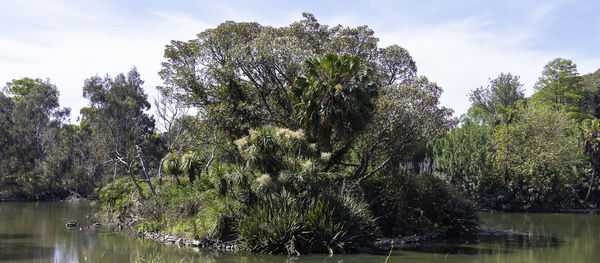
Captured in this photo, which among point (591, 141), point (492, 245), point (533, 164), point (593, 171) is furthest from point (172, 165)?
point (593, 171)

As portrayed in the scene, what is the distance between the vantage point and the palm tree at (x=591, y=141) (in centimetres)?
4066

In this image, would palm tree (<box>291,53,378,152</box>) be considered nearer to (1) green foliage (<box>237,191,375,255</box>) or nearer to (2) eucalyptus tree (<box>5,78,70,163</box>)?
(1) green foliage (<box>237,191,375,255</box>)

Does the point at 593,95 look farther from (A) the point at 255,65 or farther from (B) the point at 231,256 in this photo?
(B) the point at 231,256

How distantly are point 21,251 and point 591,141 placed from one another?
41394 millimetres

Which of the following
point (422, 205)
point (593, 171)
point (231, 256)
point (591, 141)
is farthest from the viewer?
Answer: point (593, 171)

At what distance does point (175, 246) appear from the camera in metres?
19.2

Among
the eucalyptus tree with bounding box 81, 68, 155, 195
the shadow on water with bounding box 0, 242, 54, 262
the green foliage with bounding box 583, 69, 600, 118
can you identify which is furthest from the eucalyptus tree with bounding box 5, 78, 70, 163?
the green foliage with bounding box 583, 69, 600, 118

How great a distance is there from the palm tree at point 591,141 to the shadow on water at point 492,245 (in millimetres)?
21524

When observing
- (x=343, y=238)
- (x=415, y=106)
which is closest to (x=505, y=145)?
(x=415, y=106)

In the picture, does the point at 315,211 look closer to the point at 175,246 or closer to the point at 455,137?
the point at 175,246

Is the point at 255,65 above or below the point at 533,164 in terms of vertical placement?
above

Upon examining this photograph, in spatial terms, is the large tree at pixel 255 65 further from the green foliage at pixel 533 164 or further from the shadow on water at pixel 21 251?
the green foliage at pixel 533 164

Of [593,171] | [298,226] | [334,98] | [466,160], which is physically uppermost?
[334,98]

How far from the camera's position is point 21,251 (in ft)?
56.6
